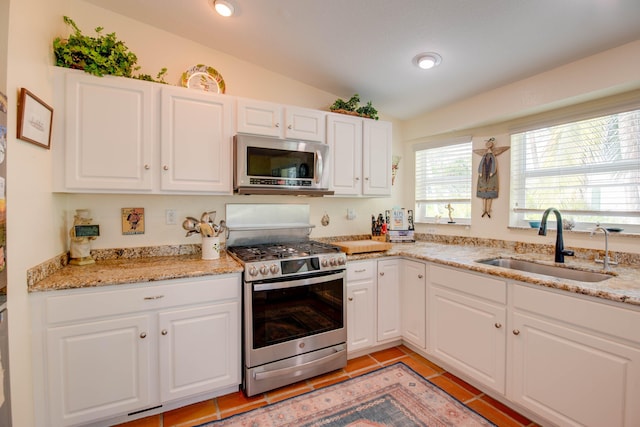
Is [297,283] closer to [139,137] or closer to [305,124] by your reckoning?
[305,124]

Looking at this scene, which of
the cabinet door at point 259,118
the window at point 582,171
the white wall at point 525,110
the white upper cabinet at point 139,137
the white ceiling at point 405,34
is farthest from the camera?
the cabinet door at point 259,118

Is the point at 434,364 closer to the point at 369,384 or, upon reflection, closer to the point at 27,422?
the point at 369,384

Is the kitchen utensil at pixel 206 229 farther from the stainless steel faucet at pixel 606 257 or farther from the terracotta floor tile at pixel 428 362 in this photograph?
the stainless steel faucet at pixel 606 257

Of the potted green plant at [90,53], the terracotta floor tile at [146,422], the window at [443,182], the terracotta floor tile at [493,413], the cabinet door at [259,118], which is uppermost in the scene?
the potted green plant at [90,53]

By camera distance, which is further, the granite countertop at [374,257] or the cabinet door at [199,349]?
the cabinet door at [199,349]

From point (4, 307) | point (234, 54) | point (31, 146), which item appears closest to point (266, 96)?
point (234, 54)

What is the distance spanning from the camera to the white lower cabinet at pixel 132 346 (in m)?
1.53

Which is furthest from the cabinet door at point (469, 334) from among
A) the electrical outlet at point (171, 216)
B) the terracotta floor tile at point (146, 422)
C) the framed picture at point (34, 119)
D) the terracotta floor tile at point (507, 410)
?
the framed picture at point (34, 119)

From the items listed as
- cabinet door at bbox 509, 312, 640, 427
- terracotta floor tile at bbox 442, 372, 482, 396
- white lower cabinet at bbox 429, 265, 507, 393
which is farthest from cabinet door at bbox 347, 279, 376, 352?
cabinet door at bbox 509, 312, 640, 427

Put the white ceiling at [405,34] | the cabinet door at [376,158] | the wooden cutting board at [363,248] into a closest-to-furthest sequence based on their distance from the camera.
Answer: the white ceiling at [405,34], the wooden cutting board at [363,248], the cabinet door at [376,158]

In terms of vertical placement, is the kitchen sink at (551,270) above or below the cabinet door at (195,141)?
below

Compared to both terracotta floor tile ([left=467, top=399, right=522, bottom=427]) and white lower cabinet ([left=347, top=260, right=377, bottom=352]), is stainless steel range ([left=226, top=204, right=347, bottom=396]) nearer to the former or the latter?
white lower cabinet ([left=347, top=260, right=377, bottom=352])

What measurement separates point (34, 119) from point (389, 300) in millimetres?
2625

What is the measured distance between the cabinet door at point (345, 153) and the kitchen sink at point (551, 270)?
4.00 ft
